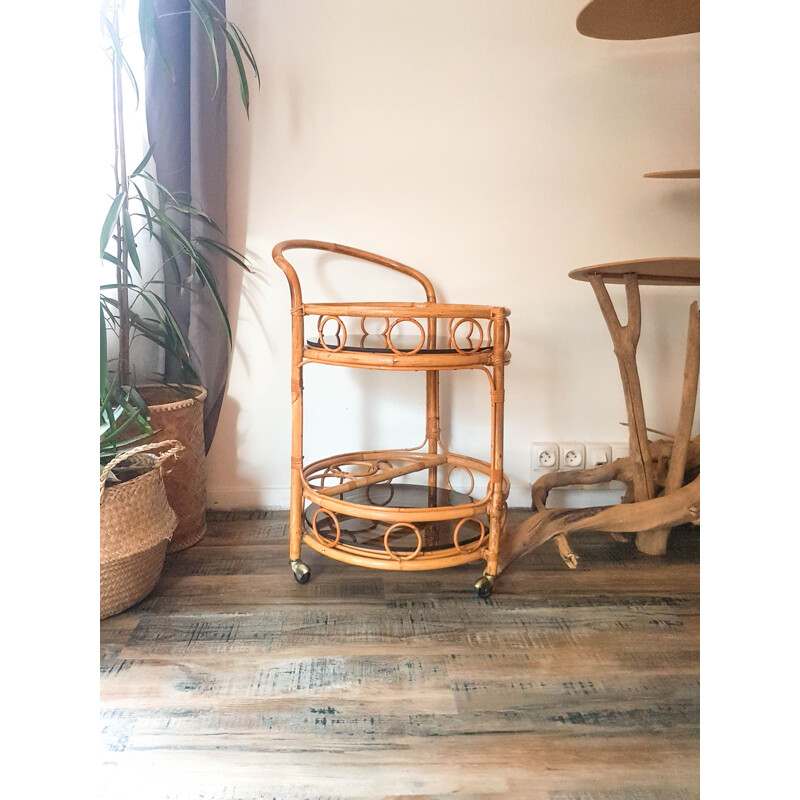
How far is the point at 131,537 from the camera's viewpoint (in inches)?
51.1

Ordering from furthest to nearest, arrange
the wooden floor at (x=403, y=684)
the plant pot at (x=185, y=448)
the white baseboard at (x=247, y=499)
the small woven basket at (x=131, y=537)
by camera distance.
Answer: the white baseboard at (x=247, y=499) < the plant pot at (x=185, y=448) < the small woven basket at (x=131, y=537) < the wooden floor at (x=403, y=684)

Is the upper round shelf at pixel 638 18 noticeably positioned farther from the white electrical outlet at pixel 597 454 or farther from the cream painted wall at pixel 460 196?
the white electrical outlet at pixel 597 454

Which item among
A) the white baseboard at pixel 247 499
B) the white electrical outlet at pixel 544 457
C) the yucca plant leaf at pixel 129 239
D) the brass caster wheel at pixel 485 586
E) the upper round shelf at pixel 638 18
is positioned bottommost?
the brass caster wheel at pixel 485 586

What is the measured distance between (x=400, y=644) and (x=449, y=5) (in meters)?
1.65

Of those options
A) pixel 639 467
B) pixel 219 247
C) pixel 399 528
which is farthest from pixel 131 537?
pixel 639 467

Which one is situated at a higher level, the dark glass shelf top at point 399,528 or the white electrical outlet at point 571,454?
the white electrical outlet at point 571,454

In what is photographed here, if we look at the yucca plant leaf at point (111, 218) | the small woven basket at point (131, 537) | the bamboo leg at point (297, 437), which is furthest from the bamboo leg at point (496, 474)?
the yucca plant leaf at point (111, 218)

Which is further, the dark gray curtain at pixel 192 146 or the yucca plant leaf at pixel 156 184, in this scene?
the dark gray curtain at pixel 192 146

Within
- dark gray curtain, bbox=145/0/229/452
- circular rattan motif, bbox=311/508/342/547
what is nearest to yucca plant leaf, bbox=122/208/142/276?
dark gray curtain, bbox=145/0/229/452

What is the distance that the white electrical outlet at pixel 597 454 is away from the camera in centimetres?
199

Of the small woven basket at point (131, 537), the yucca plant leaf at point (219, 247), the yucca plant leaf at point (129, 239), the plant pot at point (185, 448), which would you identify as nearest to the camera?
the small woven basket at point (131, 537)

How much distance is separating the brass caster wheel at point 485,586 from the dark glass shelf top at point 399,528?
0.08 meters
